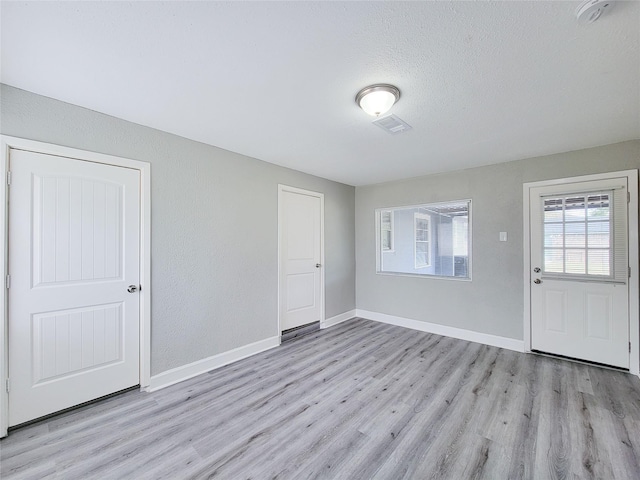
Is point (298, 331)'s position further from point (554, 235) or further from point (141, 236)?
point (554, 235)

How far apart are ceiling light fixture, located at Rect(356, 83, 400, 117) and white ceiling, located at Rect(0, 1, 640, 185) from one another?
0.21 ft

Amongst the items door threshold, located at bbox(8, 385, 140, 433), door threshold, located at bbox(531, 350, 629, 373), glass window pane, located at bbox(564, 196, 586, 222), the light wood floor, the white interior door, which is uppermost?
glass window pane, located at bbox(564, 196, 586, 222)

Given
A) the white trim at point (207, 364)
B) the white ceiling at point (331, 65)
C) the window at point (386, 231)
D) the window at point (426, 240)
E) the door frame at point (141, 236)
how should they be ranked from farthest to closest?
1. the window at point (386, 231)
2. the window at point (426, 240)
3. the white trim at point (207, 364)
4. the door frame at point (141, 236)
5. the white ceiling at point (331, 65)

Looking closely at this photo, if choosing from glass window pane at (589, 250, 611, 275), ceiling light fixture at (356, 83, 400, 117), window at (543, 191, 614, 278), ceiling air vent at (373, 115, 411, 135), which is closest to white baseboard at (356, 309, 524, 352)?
window at (543, 191, 614, 278)

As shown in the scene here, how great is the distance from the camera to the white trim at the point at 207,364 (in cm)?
257

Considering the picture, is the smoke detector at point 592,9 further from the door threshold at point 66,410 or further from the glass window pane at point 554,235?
the door threshold at point 66,410

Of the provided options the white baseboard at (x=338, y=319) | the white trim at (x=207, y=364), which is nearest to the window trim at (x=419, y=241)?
the white baseboard at (x=338, y=319)

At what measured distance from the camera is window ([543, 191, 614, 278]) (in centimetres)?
296

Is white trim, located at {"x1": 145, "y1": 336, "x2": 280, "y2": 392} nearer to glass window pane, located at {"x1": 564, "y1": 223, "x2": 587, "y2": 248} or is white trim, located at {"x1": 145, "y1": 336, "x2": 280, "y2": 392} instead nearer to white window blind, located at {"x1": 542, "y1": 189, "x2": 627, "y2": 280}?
white window blind, located at {"x1": 542, "y1": 189, "x2": 627, "y2": 280}

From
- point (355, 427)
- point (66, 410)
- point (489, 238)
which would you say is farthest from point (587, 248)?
point (66, 410)

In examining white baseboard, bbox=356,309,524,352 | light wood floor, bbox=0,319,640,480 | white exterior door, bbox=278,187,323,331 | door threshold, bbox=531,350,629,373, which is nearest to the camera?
light wood floor, bbox=0,319,640,480

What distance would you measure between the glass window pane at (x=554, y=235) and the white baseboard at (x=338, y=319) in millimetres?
3020

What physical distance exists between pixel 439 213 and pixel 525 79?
2.57 meters

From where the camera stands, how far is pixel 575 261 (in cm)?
312
